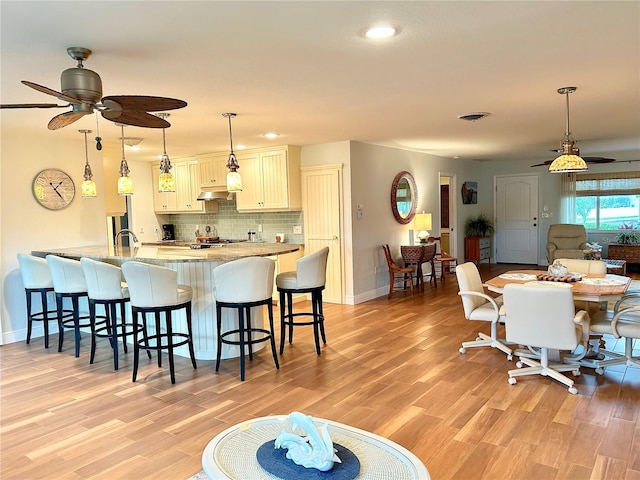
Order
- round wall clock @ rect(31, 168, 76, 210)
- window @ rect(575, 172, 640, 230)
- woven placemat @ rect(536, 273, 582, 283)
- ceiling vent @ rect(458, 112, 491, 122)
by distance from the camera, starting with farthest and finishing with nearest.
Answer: window @ rect(575, 172, 640, 230), round wall clock @ rect(31, 168, 76, 210), ceiling vent @ rect(458, 112, 491, 122), woven placemat @ rect(536, 273, 582, 283)

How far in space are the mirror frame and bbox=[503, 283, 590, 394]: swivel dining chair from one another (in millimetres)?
3973

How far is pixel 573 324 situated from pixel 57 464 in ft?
11.2

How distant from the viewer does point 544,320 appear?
3.30 metres

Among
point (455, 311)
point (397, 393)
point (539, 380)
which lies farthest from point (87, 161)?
point (539, 380)

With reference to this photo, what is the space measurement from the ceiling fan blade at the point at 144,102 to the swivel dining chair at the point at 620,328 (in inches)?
135

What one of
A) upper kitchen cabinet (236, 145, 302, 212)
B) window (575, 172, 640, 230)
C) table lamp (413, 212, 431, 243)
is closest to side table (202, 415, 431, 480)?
upper kitchen cabinet (236, 145, 302, 212)

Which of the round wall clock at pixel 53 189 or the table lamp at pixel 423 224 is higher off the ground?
the round wall clock at pixel 53 189

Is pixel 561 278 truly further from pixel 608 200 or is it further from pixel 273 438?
pixel 608 200

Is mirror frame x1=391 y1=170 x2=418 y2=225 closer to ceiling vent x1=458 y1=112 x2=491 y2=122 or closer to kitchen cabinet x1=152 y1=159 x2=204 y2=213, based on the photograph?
ceiling vent x1=458 y1=112 x2=491 y2=122

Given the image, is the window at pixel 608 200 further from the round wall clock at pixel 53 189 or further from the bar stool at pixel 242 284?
the round wall clock at pixel 53 189

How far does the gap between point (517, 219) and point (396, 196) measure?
14.8 ft

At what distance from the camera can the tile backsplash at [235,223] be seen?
710 centimetres

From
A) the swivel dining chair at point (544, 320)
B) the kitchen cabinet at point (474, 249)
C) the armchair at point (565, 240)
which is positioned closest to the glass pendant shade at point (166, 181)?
the swivel dining chair at point (544, 320)

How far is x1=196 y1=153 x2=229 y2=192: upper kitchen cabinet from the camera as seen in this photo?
23.8 feet
